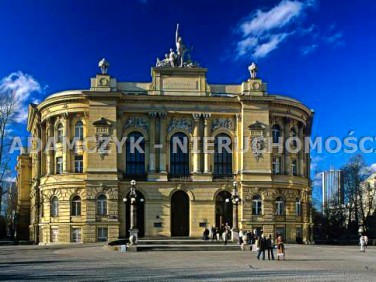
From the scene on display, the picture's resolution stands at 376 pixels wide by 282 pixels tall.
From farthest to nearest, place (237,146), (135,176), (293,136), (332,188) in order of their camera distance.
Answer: (332,188) → (293,136) → (237,146) → (135,176)

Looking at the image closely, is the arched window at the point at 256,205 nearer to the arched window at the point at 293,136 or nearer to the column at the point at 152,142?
the arched window at the point at 293,136

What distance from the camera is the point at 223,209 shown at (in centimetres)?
6644

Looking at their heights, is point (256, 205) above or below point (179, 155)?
below

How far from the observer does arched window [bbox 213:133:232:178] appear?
67.2 metres

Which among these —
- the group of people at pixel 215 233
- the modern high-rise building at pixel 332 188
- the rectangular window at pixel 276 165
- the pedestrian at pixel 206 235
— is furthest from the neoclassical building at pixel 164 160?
the modern high-rise building at pixel 332 188

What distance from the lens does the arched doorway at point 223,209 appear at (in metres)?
66.1

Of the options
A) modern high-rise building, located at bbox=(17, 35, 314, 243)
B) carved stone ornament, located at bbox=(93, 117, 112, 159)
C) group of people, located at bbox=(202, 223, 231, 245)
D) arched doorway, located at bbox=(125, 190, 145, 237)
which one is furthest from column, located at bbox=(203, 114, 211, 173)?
carved stone ornament, located at bbox=(93, 117, 112, 159)

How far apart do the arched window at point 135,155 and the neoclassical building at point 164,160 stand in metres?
0.11

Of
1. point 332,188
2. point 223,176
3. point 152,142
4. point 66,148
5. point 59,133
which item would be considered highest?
point 59,133

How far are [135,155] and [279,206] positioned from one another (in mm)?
16453

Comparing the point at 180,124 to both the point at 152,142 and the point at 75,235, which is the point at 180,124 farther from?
the point at 75,235

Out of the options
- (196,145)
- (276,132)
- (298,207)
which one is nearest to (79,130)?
(196,145)

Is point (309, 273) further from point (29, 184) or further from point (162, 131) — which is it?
point (29, 184)

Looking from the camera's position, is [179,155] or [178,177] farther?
[179,155]
